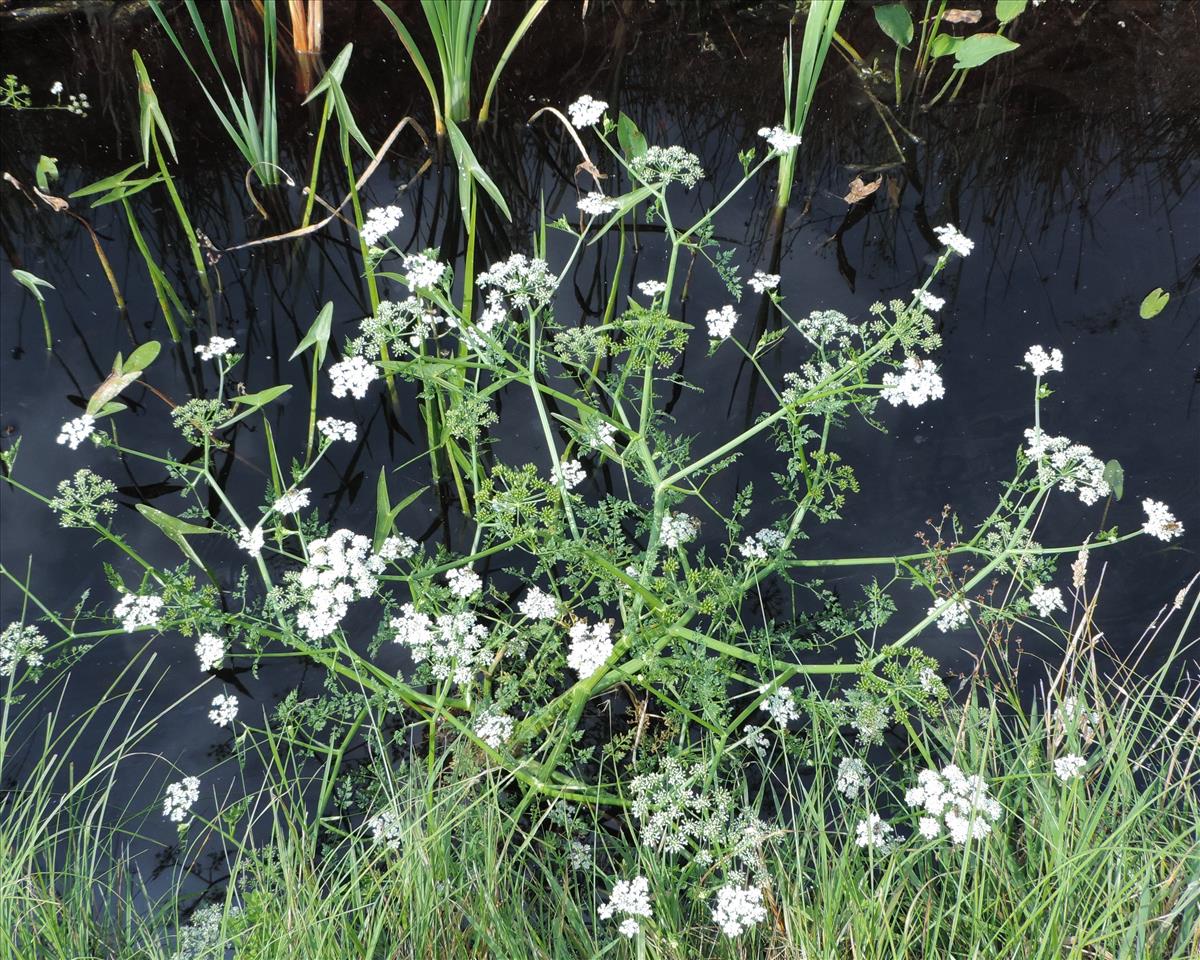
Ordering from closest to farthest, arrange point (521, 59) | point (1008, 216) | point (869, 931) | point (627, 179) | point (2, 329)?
point (869, 931)
point (2, 329)
point (1008, 216)
point (627, 179)
point (521, 59)

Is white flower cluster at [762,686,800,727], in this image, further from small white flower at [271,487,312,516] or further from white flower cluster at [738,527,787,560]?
small white flower at [271,487,312,516]

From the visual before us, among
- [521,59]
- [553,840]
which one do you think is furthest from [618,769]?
[521,59]

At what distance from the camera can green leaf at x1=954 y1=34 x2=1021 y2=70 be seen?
3.22 meters

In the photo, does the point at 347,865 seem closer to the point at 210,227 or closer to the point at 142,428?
the point at 142,428

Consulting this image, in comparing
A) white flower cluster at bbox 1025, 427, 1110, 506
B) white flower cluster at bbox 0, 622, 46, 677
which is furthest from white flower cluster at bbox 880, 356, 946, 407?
white flower cluster at bbox 0, 622, 46, 677

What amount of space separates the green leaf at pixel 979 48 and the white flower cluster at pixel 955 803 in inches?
106

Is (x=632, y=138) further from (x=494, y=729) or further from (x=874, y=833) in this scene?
(x=874, y=833)

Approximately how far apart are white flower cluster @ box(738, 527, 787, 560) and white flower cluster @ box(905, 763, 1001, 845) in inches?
21.6

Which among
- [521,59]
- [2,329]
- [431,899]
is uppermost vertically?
[521,59]

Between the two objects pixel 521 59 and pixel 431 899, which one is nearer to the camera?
pixel 431 899

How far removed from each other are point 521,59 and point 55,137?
200 centimetres

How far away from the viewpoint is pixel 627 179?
3572 mm

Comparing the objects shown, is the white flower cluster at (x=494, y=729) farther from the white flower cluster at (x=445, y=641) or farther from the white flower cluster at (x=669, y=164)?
the white flower cluster at (x=669, y=164)

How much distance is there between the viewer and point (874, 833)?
172 centimetres
